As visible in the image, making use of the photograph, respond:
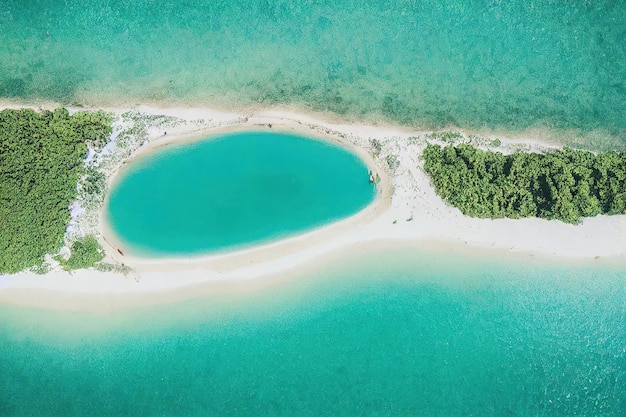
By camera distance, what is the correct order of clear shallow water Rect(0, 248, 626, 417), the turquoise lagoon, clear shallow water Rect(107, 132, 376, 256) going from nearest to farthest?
clear shallow water Rect(0, 248, 626, 417)
the turquoise lagoon
clear shallow water Rect(107, 132, 376, 256)

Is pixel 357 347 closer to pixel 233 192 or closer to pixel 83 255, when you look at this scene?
pixel 233 192

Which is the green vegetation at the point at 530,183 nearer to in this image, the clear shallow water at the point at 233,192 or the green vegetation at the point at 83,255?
the clear shallow water at the point at 233,192

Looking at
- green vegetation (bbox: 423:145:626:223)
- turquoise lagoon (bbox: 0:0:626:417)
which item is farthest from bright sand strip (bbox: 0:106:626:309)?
green vegetation (bbox: 423:145:626:223)

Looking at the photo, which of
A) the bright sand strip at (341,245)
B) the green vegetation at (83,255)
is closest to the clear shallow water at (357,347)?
the bright sand strip at (341,245)

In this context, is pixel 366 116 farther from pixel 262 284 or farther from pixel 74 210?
pixel 74 210

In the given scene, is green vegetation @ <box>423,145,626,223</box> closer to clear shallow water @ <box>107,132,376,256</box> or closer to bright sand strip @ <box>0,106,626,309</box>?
bright sand strip @ <box>0,106,626,309</box>

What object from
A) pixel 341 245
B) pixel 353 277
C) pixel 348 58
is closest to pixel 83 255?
pixel 341 245

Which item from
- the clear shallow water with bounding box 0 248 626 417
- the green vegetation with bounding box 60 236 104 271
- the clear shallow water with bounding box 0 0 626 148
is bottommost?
the clear shallow water with bounding box 0 248 626 417
